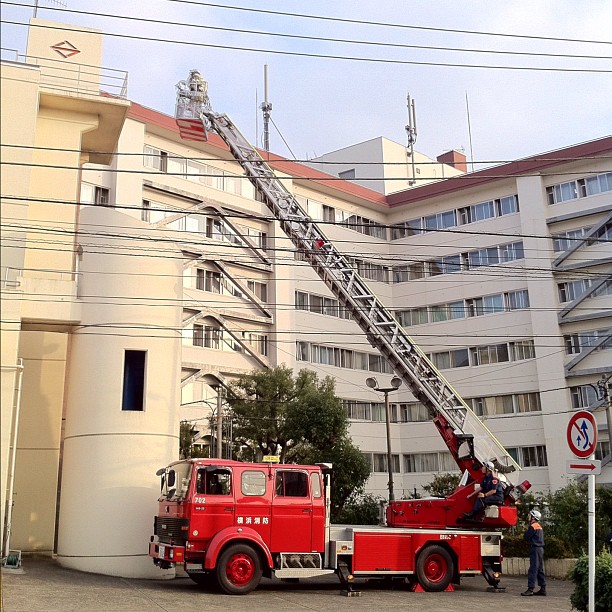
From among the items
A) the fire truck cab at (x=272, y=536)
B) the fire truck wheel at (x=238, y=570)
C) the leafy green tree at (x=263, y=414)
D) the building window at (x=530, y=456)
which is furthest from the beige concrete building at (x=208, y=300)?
the leafy green tree at (x=263, y=414)

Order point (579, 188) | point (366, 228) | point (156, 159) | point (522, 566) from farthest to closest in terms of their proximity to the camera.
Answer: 1. point (366, 228)
2. point (579, 188)
3. point (156, 159)
4. point (522, 566)

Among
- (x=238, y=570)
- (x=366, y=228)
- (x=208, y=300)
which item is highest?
(x=366, y=228)

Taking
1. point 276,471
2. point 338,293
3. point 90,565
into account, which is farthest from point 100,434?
point 338,293

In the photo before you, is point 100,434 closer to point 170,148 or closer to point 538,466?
point 170,148

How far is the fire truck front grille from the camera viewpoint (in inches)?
591

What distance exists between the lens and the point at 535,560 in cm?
1638

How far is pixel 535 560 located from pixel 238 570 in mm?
6653

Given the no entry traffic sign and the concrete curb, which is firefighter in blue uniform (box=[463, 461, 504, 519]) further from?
the no entry traffic sign

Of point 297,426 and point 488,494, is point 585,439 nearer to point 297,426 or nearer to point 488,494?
point 488,494

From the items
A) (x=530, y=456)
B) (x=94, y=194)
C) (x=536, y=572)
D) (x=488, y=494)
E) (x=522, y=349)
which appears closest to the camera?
(x=536, y=572)

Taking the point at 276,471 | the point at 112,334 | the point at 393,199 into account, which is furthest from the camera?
the point at 393,199

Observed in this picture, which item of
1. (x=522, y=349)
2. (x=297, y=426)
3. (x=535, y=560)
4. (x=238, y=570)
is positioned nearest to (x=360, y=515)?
(x=297, y=426)

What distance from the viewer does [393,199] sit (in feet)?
165

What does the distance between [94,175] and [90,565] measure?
22466mm
